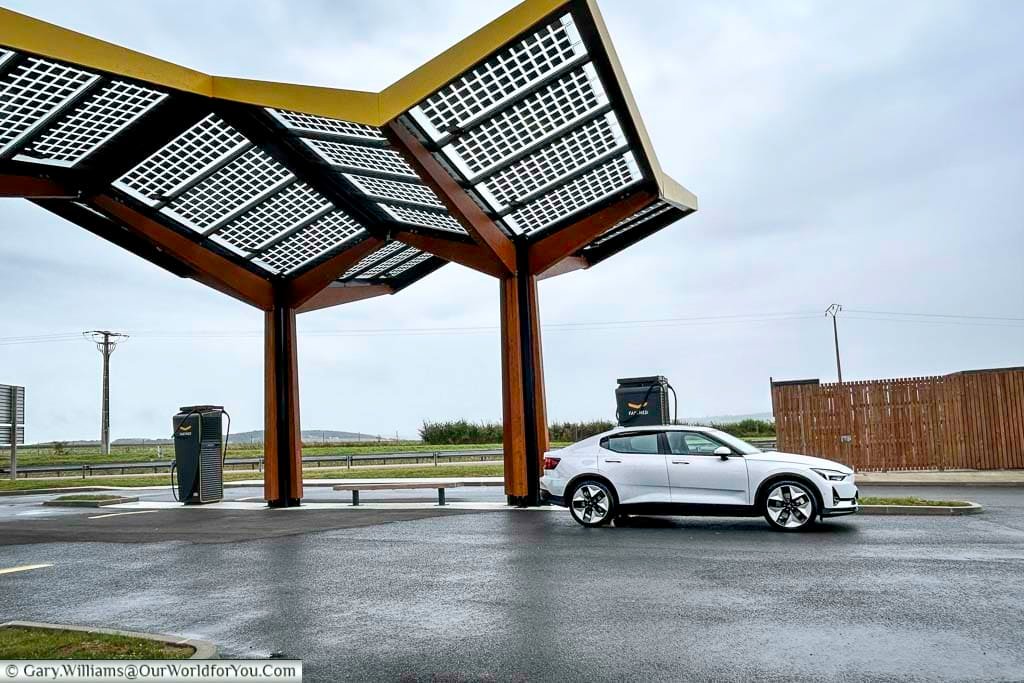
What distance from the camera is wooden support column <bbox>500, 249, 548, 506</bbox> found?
1683 centimetres

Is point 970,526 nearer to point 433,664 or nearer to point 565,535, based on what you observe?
point 565,535

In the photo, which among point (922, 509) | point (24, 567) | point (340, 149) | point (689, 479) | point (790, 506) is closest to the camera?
point (24, 567)

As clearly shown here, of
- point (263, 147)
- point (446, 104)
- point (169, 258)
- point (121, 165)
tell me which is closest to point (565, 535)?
point (446, 104)

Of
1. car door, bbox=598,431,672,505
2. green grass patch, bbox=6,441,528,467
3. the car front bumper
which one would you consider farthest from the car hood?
green grass patch, bbox=6,441,528,467

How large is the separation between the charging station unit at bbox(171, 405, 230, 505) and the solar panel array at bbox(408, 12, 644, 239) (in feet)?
30.1

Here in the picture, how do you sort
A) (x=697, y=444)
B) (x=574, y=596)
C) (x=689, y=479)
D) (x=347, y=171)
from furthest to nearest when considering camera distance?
(x=347, y=171)
(x=697, y=444)
(x=689, y=479)
(x=574, y=596)

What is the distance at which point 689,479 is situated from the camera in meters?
12.6

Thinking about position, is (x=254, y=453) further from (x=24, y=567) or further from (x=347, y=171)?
(x=24, y=567)

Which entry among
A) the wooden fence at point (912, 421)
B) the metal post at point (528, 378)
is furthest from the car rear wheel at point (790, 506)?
the wooden fence at point (912, 421)

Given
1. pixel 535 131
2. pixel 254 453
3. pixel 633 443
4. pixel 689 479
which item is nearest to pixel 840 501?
pixel 689 479

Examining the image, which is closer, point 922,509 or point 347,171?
point 922,509

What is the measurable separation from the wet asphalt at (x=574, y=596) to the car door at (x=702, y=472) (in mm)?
508

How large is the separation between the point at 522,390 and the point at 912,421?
36.4 feet

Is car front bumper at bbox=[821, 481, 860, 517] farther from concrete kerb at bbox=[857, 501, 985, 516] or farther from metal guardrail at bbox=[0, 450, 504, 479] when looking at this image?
metal guardrail at bbox=[0, 450, 504, 479]
